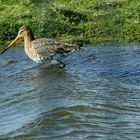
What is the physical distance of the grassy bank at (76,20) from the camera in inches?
685

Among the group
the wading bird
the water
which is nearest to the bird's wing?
the wading bird

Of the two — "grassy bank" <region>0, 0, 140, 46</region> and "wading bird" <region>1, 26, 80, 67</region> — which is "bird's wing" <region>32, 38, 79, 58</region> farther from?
"grassy bank" <region>0, 0, 140, 46</region>

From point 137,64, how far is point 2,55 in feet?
13.5

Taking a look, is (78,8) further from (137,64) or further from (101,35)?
(137,64)

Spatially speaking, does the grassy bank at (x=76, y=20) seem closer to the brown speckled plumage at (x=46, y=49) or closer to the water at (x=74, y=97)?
the water at (x=74, y=97)

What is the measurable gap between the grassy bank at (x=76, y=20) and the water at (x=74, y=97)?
194 cm

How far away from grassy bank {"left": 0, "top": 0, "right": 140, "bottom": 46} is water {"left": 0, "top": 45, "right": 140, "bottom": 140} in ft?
6.37

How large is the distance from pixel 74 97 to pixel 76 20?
8.10 meters

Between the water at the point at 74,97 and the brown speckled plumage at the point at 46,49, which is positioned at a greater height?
the brown speckled plumage at the point at 46,49

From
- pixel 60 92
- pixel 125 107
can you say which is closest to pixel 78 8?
pixel 60 92

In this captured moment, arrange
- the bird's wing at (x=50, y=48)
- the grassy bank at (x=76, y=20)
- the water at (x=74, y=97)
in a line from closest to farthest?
the water at (x=74, y=97)
the bird's wing at (x=50, y=48)
the grassy bank at (x=76, y=20)

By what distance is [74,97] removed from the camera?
10.6 meters

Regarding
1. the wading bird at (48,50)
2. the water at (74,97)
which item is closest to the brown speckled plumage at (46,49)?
the wading bird at (48,50)

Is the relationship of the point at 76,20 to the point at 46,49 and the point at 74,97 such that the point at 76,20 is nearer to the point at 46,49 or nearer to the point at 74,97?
the point at 46,49
